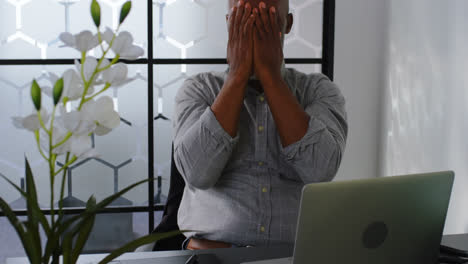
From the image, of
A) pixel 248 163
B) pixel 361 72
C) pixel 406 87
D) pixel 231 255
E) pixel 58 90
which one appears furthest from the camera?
pixel 361 72

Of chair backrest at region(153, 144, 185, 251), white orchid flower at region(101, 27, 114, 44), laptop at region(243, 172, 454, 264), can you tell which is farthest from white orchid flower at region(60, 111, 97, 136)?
chair backrest at region(153, 144, 185, 251)

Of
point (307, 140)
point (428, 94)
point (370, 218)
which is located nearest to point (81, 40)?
point (370, 218)

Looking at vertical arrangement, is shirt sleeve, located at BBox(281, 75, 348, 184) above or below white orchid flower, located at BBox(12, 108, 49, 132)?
below

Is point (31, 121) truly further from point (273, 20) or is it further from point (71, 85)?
point (273, 20)

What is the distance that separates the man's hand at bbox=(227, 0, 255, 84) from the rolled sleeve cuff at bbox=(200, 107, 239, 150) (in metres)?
0.17

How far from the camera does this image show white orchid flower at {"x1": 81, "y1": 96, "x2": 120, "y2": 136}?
0.66m

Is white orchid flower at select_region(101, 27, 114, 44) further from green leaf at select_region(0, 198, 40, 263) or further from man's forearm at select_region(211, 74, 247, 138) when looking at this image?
man's forearm at select_region(211, 74, 247, 138)

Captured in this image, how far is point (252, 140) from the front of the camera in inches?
67.0

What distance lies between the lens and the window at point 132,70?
2.54 m

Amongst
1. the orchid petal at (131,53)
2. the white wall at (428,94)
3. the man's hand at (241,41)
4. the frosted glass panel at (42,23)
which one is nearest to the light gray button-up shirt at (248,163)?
the man's hand at (241,41)

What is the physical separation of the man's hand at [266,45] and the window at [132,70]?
0.96m

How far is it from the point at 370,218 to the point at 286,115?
2.35 feet

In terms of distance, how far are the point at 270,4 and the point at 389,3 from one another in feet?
3.46

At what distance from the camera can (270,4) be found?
1700 mm
